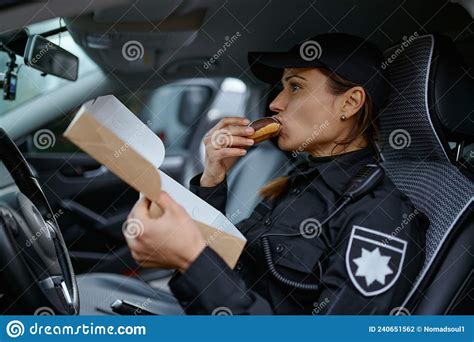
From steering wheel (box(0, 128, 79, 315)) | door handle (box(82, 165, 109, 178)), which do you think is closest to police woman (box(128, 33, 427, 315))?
steering wheel (box(0, 128, 79, 315))

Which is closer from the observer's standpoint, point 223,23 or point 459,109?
point 459,109

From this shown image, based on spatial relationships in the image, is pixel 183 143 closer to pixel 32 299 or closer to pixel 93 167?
pixel 93 167

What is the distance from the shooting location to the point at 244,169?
9.21 ft

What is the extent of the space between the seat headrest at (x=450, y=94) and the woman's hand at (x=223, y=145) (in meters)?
0.43

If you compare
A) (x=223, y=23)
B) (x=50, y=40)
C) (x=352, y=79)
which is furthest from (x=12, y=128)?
(x=352, y=79)

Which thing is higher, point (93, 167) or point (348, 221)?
point (348, 221)

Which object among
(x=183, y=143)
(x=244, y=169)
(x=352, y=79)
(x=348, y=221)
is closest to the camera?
(x=348, y=221)

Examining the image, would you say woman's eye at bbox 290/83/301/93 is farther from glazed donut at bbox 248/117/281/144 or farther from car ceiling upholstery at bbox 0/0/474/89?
car ceiling upholstery at bbox 0/0/474/89

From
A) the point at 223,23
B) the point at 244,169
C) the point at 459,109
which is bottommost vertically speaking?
the point at 244,169

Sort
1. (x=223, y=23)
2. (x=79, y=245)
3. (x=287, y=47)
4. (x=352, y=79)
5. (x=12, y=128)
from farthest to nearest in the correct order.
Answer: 1. (x=79, y=245)
2. (x=12, y=128)
3. (x=287, y=47)
4. (x=223, y=23)
5. (x=352, y=79)

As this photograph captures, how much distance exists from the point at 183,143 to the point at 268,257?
6.85ft

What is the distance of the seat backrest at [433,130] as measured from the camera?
171 centimetres

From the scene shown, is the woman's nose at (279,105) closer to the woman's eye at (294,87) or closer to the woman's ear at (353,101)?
the woman's eye at (294,87)

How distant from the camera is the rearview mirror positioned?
1.90 metres
